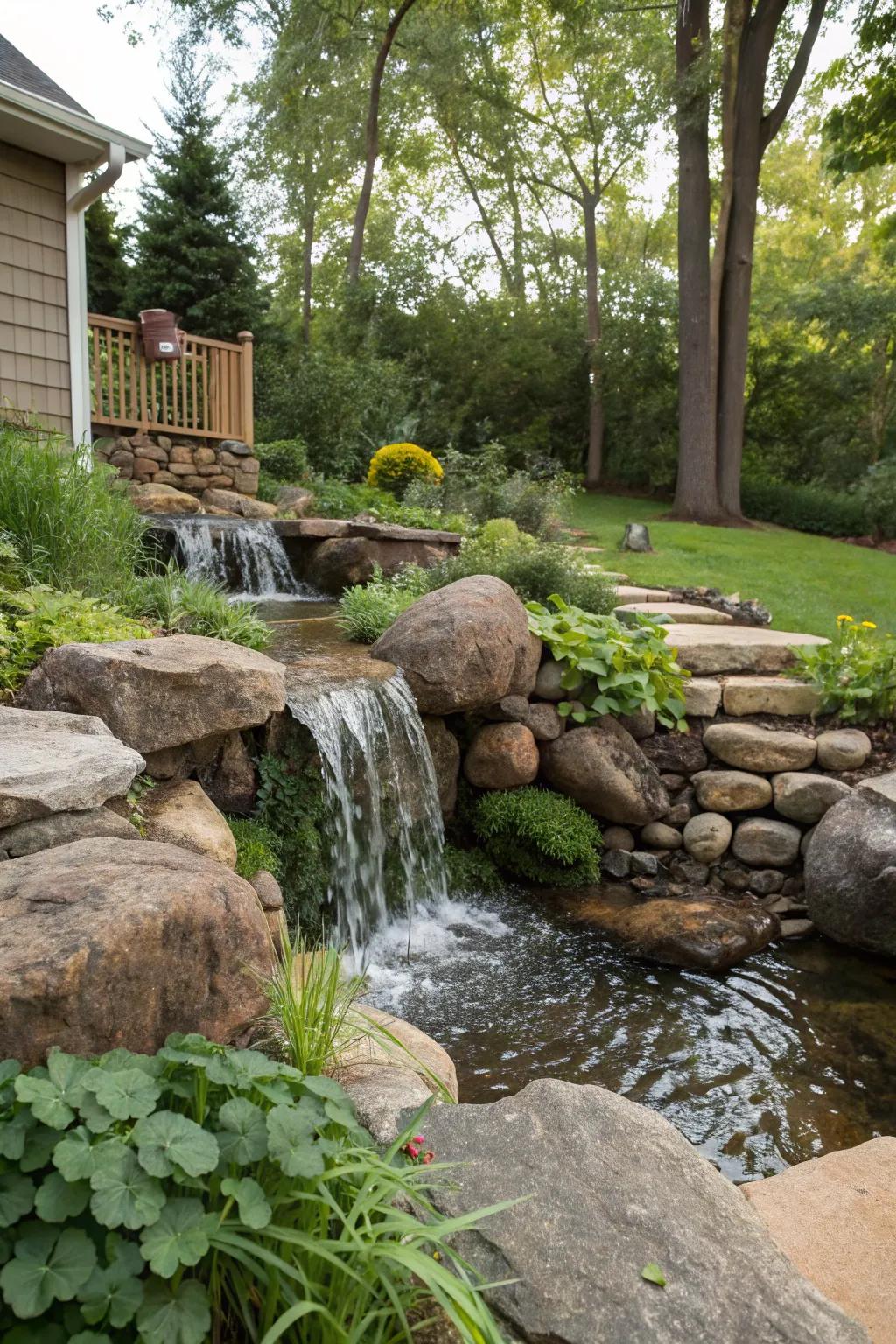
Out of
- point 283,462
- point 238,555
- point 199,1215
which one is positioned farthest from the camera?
point 283,462

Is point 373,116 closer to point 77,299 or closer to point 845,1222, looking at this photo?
point 77,299

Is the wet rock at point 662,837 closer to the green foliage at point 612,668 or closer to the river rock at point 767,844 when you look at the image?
the river rock at point 767,844

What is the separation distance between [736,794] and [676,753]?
1.50ft

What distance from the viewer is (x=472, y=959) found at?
4.35m

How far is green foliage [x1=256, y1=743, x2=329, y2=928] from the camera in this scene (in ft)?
13.8

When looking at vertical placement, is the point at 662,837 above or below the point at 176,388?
below

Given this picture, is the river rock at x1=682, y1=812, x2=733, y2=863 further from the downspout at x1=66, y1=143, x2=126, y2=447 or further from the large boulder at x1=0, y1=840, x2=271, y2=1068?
the downspout at x1=66, y1=143, x2=126, y2=447

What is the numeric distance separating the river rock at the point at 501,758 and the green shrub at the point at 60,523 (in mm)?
2145

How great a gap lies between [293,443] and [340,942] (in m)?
8.84

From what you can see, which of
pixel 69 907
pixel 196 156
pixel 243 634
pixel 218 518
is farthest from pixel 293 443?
pixel 69 907

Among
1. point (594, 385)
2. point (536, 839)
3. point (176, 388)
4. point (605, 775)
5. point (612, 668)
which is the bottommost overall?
point (536, 839)

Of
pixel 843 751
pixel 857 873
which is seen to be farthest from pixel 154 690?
pixel 843 751

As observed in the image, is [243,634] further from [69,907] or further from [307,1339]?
[307,1339]

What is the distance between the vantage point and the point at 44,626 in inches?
152
